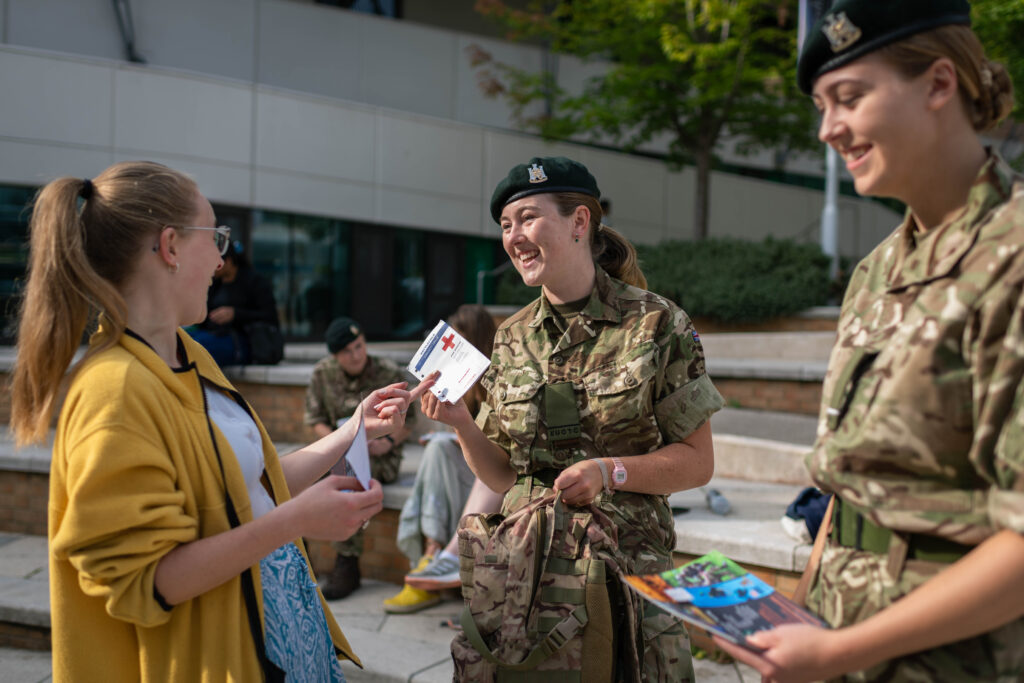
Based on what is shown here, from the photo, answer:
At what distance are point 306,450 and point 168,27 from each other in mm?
14042

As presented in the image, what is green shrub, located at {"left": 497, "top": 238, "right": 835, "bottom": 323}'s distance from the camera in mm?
11312

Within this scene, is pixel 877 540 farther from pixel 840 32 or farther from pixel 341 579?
pixel 341 579

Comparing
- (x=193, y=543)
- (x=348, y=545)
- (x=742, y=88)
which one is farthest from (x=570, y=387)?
(x=742, y=88)

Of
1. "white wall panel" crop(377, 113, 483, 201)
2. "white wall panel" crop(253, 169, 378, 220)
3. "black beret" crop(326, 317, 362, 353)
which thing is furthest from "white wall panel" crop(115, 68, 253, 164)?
"black beret" crop(326, 317, 362, 353)

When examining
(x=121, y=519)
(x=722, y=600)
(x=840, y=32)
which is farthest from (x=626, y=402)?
(x=121, y=519)

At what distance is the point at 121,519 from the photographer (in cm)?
165

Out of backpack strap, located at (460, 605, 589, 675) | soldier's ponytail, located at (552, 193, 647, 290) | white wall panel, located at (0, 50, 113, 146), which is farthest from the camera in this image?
white wall panel, located at (0, 50, 113, 146)

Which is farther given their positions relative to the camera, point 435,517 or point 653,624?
point 435,517

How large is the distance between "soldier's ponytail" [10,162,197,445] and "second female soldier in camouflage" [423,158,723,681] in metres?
0.93

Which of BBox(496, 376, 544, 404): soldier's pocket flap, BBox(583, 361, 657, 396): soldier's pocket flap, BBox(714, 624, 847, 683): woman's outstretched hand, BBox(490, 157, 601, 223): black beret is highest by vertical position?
BBox(490, 157, 601, 223): black beret

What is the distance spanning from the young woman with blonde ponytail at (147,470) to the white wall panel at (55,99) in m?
12.4

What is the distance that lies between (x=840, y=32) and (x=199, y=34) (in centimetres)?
1517

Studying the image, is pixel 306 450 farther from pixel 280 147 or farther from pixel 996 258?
pixel 280 147

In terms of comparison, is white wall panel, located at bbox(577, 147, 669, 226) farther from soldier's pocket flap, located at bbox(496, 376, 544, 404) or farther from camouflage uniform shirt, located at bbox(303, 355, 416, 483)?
soldier's pocket flap, located at bbox(496, 376, 544, 404)
